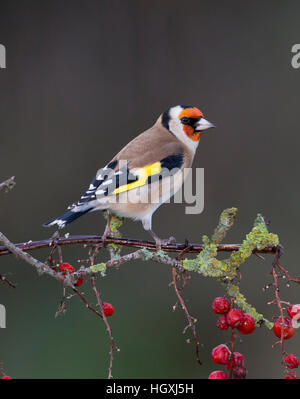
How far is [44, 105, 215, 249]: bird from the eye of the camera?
6.68 ft

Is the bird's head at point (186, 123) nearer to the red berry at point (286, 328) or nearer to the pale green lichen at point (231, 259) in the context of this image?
the pale green lichen at point (231, 259)

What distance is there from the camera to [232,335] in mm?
1450

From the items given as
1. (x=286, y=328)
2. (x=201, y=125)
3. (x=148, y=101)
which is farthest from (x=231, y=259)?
(x=148, y=101)

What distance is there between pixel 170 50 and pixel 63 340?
6.33ft

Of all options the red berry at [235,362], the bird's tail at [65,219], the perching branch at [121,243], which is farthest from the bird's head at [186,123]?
the red berry at [235,362]

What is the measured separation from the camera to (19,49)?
4.11 m

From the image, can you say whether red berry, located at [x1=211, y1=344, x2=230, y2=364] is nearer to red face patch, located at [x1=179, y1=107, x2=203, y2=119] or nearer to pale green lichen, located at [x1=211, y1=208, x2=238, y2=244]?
pale green lichen, located at [x1=211, y1=208, x2=238, y2=244]

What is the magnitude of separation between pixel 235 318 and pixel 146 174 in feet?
2.52

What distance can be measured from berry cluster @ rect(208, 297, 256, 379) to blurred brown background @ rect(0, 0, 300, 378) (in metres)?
2.13

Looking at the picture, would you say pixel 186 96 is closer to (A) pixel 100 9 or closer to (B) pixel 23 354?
(A) pixel 100 9

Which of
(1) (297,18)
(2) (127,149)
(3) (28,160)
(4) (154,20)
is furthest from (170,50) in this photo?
(2) (127,149)

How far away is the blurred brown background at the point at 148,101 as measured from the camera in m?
3.82

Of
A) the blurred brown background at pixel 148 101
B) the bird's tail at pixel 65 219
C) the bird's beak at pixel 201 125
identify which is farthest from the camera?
the blurred brown background at pixel 148 101

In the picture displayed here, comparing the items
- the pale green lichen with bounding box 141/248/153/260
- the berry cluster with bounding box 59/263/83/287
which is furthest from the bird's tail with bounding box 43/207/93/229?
the pale green lichen with bounding box 141/248/153/260
